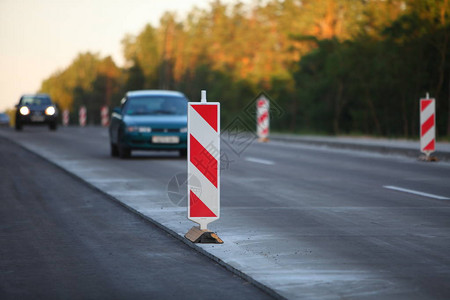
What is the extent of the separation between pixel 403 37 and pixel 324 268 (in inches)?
1251

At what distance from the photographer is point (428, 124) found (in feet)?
64.5

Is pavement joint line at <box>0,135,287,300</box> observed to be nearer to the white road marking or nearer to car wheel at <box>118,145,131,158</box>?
the white road marking

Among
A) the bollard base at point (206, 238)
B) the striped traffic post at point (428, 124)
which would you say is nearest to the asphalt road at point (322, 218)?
the bollard base at point (206, 238)

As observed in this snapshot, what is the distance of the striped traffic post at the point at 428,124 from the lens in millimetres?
19625

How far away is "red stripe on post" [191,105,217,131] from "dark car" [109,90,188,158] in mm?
11992

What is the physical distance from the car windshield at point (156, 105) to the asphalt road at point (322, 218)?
1.84 metres

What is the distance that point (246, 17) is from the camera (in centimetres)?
9888

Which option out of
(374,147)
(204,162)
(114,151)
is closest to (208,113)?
(204,162)

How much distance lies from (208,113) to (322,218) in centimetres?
240

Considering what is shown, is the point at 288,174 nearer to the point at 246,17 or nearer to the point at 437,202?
the point at 437,202

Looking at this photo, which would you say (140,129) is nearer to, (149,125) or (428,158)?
(149,125)

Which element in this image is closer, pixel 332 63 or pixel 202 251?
pixel 202 251

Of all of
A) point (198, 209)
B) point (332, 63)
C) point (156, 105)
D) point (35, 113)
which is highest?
point (332, 63)

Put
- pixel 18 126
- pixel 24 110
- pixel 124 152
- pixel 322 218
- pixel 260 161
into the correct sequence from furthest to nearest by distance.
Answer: pixel 18 126
pixel 24 110
pixel 124 152
pixel 260 161
pixel 322 218
